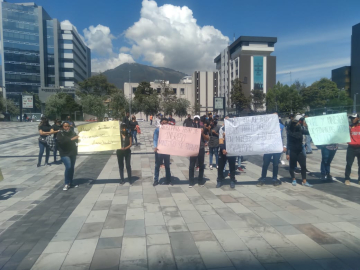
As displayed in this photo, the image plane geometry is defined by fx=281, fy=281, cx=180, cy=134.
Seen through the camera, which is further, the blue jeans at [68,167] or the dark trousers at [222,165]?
the dark trousers at [222,165]

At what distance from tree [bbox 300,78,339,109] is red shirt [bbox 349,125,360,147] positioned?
47.2m

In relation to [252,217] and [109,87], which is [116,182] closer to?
[252,217]

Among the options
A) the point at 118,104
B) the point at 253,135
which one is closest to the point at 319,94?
the point at 118,104

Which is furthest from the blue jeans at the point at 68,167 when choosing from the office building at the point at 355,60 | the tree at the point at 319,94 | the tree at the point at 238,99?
the office building at the point at 355,60

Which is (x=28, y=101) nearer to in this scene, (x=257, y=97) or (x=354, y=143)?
(x=257, y=97)

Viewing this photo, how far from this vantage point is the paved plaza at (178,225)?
144 inches

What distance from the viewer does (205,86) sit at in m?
95.9

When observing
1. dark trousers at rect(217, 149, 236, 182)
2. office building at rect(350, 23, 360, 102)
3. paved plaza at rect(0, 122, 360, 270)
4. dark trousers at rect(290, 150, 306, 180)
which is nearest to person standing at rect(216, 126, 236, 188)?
dark trousers at rect(217, 149, 236, 182)

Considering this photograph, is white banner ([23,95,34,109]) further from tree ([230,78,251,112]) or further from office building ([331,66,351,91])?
office building ([331,66,351,91])

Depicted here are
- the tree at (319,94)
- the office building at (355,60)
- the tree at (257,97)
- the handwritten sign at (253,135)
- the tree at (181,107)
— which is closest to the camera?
the handwritten sign at (253,135)

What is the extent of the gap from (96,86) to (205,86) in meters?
38.2

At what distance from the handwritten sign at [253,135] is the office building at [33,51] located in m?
74.5

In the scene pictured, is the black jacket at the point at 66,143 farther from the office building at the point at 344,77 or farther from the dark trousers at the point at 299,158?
the office building at the point at 344,77

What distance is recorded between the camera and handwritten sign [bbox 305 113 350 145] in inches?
297
